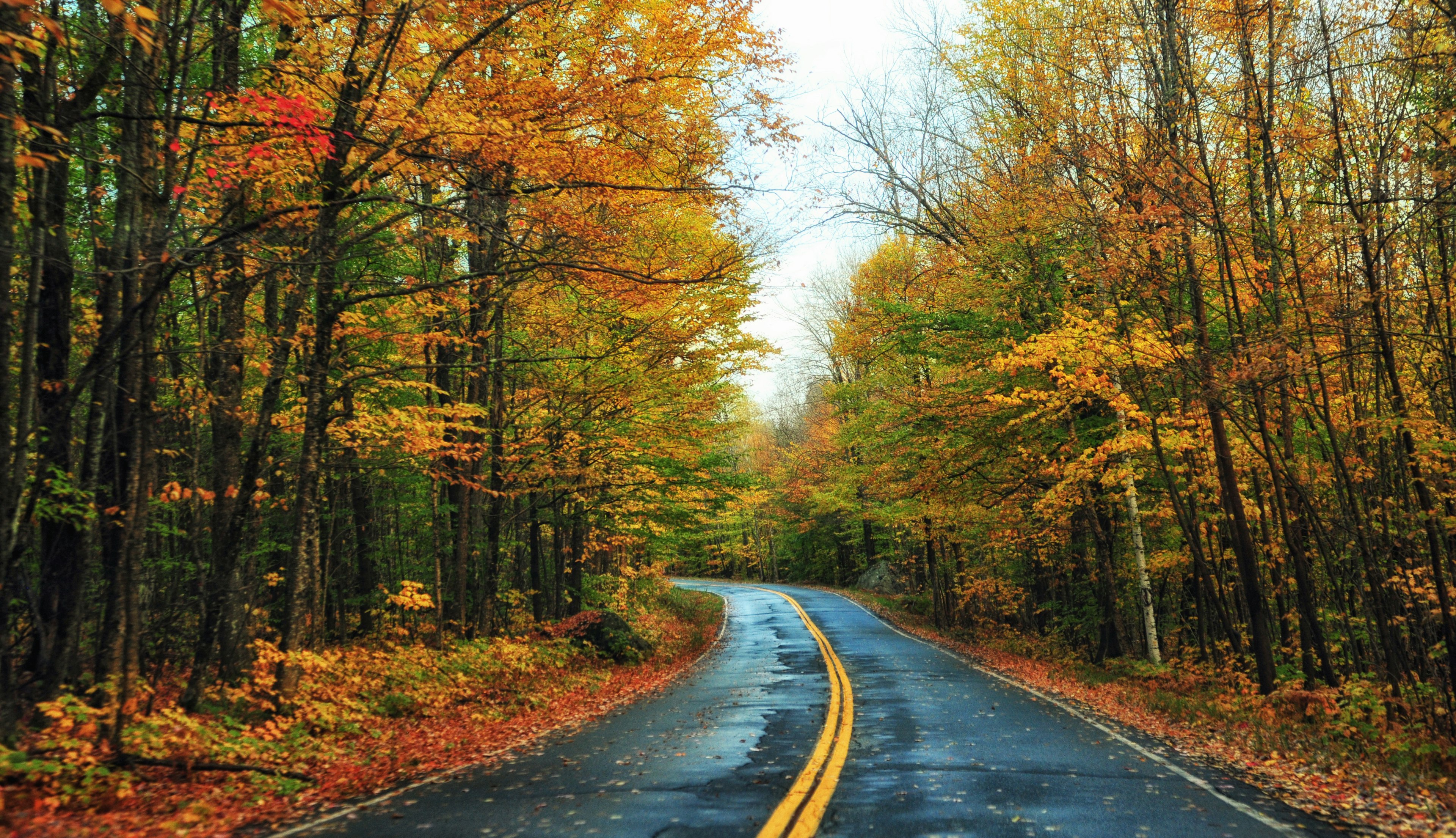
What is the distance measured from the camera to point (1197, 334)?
37.3 ft

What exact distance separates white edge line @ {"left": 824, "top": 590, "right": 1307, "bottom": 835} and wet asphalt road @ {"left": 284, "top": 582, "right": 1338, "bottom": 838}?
0.15 feet

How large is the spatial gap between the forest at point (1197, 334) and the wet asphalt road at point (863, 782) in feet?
13.6

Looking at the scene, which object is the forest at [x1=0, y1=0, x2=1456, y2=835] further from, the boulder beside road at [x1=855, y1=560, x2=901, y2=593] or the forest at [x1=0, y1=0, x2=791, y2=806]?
the boulder beside road at [x1=855, y1=560, x2=901, y2=593]

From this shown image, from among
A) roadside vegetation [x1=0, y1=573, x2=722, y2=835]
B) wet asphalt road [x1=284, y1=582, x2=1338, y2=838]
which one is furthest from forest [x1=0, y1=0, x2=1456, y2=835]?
wet asphalt road [x1=284, y1=582, x2=1338, y2=838]

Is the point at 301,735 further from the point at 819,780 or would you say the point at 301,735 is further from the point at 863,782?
the point at 863,782

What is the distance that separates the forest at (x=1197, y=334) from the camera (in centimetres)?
886

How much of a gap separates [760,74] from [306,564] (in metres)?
8.02

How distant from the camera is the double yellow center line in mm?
5375

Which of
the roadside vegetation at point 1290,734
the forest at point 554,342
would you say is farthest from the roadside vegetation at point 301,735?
the roadside vegetation at point 1290,734

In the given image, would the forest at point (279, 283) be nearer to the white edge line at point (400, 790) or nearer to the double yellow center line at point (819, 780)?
the white edge line at point (400, 790)

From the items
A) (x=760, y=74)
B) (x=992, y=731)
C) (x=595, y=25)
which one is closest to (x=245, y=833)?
(x=992, y=731)

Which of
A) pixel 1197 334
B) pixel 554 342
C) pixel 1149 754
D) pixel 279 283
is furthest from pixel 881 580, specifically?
pixel 279 283

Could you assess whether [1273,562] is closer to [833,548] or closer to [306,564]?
[306,564]

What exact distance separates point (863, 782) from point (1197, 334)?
8.26 metres
